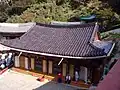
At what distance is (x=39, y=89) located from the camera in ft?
64.7

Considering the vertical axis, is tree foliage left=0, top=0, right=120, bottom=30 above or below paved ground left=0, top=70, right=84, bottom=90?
above

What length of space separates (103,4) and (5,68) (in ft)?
71.3

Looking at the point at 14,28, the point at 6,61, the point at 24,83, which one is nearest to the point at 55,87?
the point at 24,83

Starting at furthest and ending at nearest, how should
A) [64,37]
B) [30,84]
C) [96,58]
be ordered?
1. [64,37]
2. [30,84]
3. [96,58]

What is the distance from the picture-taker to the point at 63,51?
67.4ft

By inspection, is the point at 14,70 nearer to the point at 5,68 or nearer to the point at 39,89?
the point at 5,68

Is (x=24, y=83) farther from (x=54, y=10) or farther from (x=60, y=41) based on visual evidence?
(x=54, y=10)

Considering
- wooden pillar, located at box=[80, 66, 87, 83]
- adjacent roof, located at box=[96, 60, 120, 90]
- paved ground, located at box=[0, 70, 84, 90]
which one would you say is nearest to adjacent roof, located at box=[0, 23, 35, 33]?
paved ground, located at box=[0, 70, 84, 90]

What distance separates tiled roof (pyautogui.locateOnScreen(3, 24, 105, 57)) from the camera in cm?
2002

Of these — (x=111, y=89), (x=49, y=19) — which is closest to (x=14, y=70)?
(x=49, y=19)

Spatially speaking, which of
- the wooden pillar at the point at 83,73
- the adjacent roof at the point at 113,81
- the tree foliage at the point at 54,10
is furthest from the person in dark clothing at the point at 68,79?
the tree foliage at the point at 54,10

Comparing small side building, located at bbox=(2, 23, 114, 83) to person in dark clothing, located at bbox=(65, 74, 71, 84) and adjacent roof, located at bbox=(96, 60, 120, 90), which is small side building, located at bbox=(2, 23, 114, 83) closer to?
person in dark clothing, located at bbox=(65, 74, 71, 84)

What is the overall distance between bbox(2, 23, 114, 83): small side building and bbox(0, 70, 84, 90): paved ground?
45.0 inches

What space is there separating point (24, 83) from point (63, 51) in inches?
161
